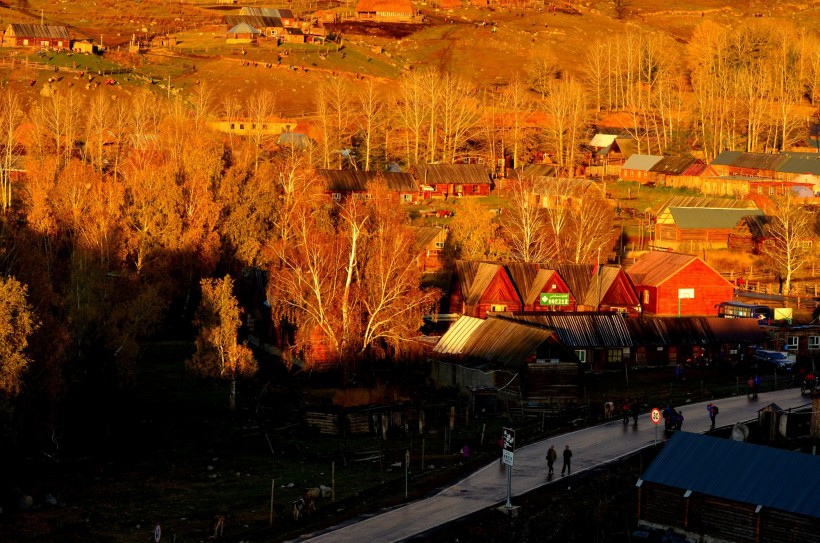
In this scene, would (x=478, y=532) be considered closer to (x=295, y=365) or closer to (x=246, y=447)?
(x=246, y=447)

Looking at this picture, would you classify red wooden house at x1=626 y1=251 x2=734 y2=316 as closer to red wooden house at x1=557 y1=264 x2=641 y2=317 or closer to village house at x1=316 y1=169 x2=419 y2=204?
red wooden house at x1=557 y1=264 x2=641 y2=317

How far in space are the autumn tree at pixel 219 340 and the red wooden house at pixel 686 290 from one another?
27892 millimetres

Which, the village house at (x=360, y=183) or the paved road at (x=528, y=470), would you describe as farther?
the village house at (x=360, y=183)

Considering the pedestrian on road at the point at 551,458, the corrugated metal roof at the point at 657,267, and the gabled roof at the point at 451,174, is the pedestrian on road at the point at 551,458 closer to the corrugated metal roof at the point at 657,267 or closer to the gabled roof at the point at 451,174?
the corrugated metal roof at the point at 657,267

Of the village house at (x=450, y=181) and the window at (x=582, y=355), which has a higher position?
the village house at (x=450, y=181)

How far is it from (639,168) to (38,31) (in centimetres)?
8320

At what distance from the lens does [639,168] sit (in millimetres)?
124125

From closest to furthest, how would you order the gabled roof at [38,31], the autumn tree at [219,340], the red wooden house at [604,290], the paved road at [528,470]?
the paved road at [528,470] → the autumn tree at [219,340] → the red wooden house at [604,290] → the gabled roof at [38,31]

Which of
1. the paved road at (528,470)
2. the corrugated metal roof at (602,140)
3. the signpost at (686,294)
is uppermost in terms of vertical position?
the corrugated metal roof at (602,140)

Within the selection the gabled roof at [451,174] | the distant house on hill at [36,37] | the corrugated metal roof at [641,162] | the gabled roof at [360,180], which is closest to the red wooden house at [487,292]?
the gabled roof at [360,180]

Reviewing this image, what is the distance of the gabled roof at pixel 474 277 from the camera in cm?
7106

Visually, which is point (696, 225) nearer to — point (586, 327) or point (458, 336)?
point (586, 327)

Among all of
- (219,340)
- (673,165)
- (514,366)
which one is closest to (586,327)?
(514,366)

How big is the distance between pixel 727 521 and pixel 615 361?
2810 centimetres
